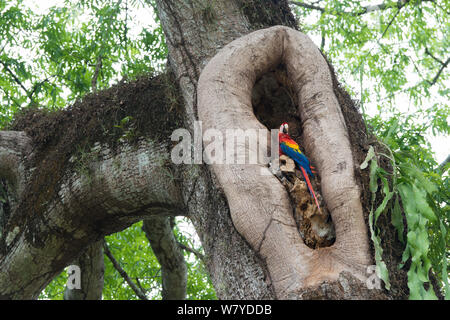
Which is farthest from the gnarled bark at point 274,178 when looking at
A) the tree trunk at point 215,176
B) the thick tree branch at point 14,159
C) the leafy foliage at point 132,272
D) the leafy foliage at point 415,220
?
the leafy foliage at point 132,272

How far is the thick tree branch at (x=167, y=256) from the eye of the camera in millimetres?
5078

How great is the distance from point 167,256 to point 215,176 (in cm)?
277

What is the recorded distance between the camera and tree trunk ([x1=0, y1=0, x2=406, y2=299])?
224 cm

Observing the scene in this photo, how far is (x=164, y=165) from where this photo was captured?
3010mm

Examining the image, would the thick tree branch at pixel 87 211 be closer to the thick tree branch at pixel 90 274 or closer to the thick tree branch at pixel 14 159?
the thick tree branch at pixel 14 159

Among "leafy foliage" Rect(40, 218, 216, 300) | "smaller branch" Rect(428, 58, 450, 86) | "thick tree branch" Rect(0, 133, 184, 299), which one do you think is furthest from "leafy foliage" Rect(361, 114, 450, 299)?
"smaller branch" Rect(428, 58, 450, 86)

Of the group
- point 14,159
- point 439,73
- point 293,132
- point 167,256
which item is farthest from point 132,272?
point 439,73

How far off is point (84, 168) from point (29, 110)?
129 centimetres

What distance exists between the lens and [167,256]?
16.8ft

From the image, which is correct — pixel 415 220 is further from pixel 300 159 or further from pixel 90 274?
pixel 90 274

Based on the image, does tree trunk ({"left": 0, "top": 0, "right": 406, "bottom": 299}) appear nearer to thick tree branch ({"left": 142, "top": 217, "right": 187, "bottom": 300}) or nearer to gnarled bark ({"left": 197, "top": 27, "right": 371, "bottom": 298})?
gnarled bark ({"left": 197, "top": 27, "right": 371, "bottom": 298})

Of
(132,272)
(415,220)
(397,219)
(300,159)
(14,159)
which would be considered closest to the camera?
(415,220)
